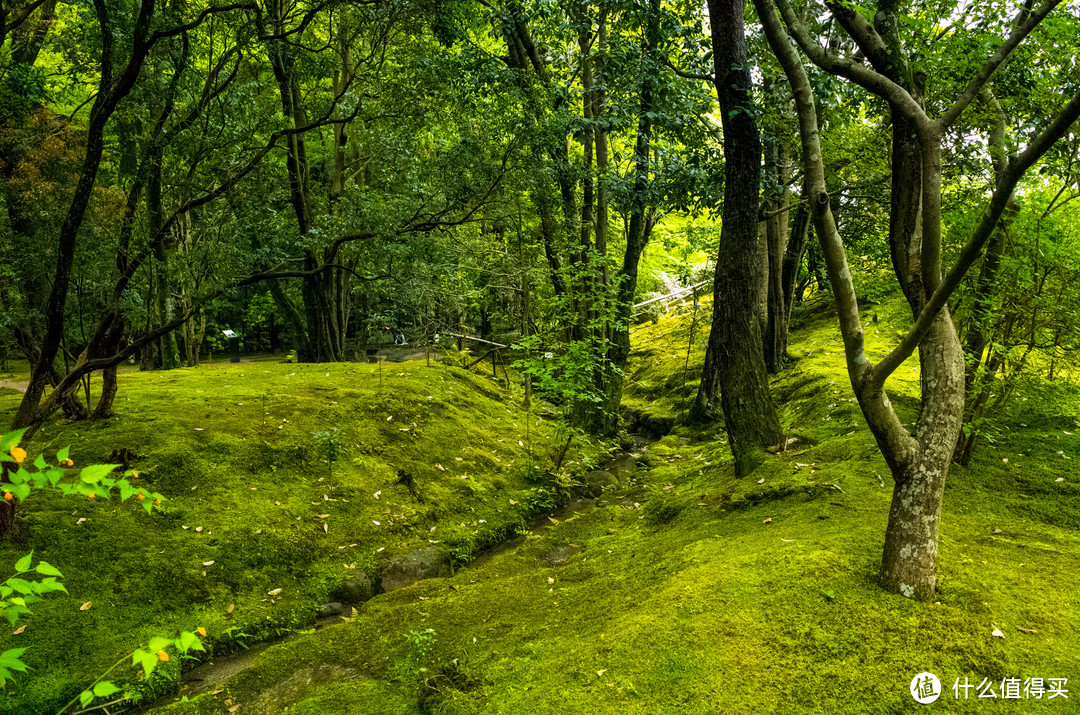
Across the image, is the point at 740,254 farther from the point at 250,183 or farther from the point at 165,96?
the point at 250,183

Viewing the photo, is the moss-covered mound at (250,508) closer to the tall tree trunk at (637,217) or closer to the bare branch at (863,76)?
the tall tree trunk at (637,217)

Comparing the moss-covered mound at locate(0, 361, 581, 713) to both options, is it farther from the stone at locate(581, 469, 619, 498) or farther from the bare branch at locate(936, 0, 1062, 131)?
the bare branch at locate(936, 0, 1062, 131)

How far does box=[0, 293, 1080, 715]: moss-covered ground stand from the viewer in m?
3.07

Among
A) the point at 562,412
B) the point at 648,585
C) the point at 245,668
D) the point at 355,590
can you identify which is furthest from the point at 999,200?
the point at 562,412

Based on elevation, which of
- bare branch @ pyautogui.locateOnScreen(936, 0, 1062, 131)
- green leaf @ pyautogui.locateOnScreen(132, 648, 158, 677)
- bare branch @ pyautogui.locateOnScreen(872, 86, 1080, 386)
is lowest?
green leaf @ pyautogui.locateOnScreen(132, 648, 158, 677)

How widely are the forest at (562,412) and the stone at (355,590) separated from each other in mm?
31

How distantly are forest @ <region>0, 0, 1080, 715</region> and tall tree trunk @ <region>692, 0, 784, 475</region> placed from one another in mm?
44

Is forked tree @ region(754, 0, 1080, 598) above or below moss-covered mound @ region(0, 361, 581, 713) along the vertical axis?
above

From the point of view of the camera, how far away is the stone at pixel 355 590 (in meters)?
5.46

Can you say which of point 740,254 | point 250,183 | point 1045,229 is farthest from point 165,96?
point 1045,229

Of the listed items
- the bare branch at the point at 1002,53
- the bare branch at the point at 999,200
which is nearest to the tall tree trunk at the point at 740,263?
the bare branch at the point at 1002,53

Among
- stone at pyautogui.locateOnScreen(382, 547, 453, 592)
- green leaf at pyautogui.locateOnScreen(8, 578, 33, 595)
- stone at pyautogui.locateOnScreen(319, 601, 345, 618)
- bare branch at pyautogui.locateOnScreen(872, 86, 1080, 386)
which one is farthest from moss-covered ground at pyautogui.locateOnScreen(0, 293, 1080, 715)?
green leaf at pyautogui.locateOnScreen(8, 578, 33, 595)

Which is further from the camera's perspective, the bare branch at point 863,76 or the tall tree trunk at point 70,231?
the tall tree trunk at point 70,231

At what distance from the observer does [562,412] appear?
8.33 m
